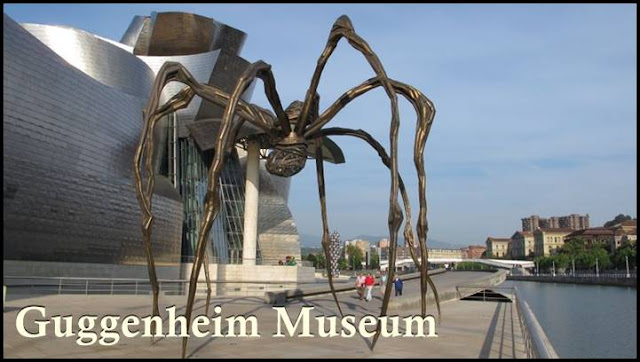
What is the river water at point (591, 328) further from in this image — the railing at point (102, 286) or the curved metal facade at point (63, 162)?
the curved metal facade at point (63, 162)

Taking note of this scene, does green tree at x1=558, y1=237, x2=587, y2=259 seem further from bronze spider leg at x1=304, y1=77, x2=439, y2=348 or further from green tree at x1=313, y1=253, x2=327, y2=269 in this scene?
bronze spider leg at x1=304, y1=77, x2=439, y2=348

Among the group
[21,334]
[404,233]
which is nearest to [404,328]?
[404,233]

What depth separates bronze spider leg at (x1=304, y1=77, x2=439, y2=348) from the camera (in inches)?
268

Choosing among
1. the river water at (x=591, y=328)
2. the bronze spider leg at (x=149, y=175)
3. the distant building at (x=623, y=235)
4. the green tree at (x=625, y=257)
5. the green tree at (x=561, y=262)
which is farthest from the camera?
the distant building at (x=623, y=235)

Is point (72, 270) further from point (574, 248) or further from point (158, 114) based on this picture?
point (574, 248)

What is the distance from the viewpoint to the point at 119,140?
3256cm

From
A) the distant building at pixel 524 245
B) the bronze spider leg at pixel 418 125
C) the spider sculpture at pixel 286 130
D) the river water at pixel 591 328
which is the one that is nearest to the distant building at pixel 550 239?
the distant building at pixel 524 245

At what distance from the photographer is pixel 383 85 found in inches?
282

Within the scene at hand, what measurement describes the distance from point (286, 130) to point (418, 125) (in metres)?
2.12

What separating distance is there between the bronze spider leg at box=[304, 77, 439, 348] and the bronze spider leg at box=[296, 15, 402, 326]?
93mm

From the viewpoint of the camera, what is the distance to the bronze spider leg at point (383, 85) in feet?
20.9

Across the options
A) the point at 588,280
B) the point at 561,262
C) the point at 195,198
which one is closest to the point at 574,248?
the point at 561,262

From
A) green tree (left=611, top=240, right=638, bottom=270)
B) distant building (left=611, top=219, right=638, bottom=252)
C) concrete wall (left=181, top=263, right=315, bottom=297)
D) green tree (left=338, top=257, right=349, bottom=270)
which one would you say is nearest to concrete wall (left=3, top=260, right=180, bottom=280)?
concrete wall (left=181, top=263, right=315, bottom=297)

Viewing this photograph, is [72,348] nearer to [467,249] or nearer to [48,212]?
[48,212]
